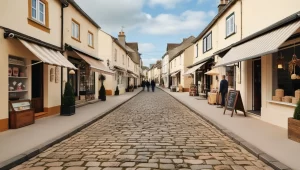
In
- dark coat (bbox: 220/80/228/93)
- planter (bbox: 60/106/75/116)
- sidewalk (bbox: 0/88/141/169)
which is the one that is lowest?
sidewalk (bbox: 0/88/141/169)

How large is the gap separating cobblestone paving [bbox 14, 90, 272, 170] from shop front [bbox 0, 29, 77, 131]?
7.61 ft

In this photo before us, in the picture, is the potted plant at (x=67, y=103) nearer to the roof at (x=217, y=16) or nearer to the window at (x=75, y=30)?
the window at (x=75, y=30)

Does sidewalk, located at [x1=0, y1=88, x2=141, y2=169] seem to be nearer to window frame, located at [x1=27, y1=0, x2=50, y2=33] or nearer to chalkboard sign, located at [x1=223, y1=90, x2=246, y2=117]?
window frame, located at [x1=27, y1=0, x2=50, y2=33]

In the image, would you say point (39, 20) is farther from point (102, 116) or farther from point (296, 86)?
point (296, 86)

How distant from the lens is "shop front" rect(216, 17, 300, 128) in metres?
7.69

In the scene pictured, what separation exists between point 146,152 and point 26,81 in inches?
252

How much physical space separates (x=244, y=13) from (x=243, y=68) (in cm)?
263

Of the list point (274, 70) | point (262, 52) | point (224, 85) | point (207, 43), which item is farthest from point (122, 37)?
point (262, 52)

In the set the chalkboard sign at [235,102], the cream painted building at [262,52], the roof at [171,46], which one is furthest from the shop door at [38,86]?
the roof at [171,46]

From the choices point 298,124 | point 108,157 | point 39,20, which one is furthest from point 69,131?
point 298,124

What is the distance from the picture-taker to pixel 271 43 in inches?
295

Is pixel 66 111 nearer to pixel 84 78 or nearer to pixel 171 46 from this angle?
pixel 84 78

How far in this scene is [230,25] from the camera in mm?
14711

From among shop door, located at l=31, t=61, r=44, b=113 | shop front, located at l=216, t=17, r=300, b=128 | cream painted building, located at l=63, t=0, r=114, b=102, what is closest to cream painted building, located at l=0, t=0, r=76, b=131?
shop door, located at l=31, t=61, r=44, b=113
